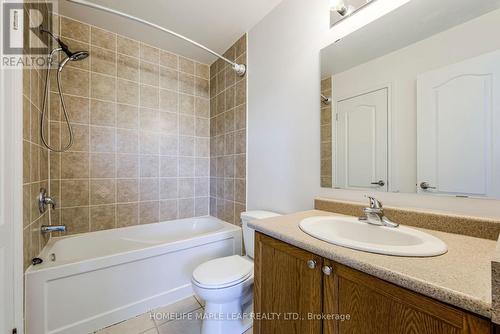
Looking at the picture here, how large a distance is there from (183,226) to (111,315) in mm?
1063

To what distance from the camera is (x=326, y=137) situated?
133cm

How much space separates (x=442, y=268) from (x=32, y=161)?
6.80ft

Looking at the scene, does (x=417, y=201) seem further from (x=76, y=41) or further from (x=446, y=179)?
(x=76, y=41)

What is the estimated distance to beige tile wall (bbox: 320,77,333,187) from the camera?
131 cm

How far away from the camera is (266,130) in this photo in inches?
70.9

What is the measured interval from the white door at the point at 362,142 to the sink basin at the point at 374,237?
0.25m

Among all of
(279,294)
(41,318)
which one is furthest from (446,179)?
(41,318)

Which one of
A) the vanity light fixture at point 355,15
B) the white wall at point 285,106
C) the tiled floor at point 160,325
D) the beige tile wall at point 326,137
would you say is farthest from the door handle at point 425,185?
the tiled floor at point 160,325

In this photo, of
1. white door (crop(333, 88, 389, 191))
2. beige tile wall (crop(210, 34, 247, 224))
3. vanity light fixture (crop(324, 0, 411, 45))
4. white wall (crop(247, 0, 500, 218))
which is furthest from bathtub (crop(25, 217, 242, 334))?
vanity light fixture (crop(324, 0, 411, 45))

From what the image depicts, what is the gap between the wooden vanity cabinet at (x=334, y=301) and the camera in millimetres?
480

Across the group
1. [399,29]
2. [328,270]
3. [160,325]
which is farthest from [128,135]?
[399,29]

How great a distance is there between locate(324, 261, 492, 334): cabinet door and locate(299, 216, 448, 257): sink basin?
98 mm

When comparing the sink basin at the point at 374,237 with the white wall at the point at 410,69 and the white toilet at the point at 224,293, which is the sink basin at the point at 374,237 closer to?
the white wall at the point at 410,69

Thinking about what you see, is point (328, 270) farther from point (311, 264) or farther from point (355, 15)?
point (355, 15)
